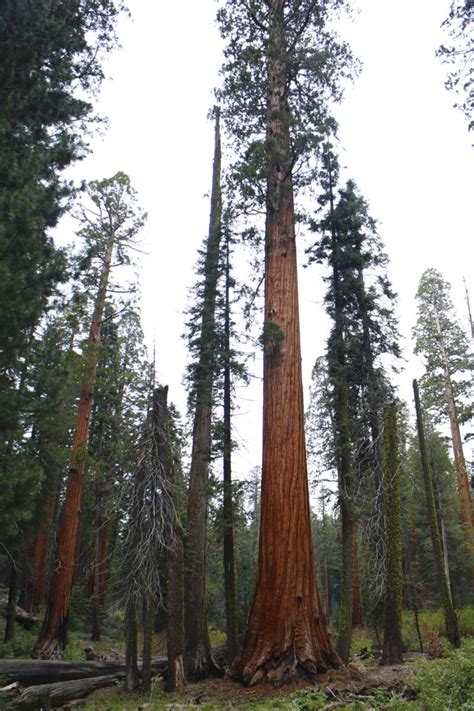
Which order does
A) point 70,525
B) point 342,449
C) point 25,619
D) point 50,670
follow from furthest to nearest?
1. point 25,619
2. point 70,525
3. point 342,449
4. point 50,670

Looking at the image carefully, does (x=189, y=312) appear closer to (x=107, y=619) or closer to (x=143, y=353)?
(x=143, y=353)

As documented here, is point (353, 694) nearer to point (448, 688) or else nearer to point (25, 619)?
point (448, 688)

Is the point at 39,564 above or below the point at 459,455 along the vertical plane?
below

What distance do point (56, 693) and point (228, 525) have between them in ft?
18.2

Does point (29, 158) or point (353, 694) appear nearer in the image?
point (353, 694)

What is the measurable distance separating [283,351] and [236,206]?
3.22 meters

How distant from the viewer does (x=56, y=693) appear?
9.26 meters

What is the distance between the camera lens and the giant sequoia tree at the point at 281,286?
693 cm

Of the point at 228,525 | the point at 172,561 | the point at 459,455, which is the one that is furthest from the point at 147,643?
the point at 459,455

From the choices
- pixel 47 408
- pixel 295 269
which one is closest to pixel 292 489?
pixel 295 269

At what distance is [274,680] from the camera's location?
652cm

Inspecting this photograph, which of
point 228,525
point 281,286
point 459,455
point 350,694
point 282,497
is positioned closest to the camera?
point 350,694

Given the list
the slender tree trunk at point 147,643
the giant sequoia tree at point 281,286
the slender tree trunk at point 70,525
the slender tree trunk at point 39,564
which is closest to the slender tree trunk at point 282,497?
the giant sequoia tree at point 281,286

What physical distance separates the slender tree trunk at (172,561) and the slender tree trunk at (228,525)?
4.15 m
